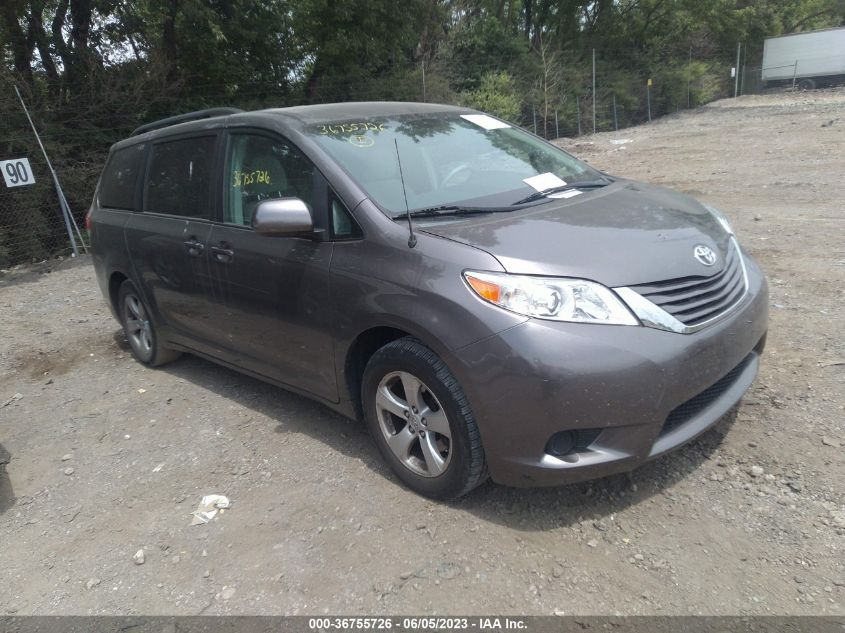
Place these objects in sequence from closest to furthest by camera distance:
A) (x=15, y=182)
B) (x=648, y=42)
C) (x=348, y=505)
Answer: (x=348, y=505), (x=15, y=182), (x=648, y=42)

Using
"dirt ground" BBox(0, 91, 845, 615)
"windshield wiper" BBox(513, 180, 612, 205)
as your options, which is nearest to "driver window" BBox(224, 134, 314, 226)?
"windshield wiper" BBox(513, 180, 612, 205)

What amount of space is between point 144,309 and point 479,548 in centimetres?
342

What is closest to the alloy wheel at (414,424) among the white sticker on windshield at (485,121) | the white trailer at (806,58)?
the white sticker on windshield at (485,121)

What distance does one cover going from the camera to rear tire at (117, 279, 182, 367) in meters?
4.96

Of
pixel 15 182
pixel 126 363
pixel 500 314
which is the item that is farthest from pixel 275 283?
pixel 15 182

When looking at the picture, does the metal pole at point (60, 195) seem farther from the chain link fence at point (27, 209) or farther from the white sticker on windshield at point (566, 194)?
the white sticker on windshield at point (566, 194)

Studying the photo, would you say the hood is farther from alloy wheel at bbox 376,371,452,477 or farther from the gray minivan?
alloy wheel at bbox 376,371,452,477

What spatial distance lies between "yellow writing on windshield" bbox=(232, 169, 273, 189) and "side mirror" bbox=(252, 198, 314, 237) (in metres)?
Result: 0.55

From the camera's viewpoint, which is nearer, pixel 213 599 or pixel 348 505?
pixel 213 599

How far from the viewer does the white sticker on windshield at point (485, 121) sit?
4.06m

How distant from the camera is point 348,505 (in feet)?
10.1

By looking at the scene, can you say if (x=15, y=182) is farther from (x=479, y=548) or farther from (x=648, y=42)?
(x=648, y=42)

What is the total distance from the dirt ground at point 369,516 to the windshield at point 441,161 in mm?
1450

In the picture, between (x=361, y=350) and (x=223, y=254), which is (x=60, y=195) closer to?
(x=223, y=254)
